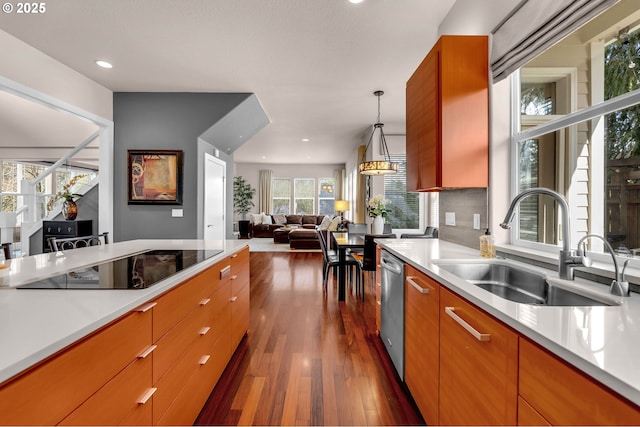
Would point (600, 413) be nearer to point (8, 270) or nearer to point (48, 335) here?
point (48, 335)

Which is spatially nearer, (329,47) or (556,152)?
(556,152)

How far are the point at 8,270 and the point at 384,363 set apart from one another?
2.21 metres

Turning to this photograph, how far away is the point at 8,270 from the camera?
1.35m

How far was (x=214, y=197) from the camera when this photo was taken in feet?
16.0

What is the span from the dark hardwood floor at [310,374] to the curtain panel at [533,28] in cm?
205

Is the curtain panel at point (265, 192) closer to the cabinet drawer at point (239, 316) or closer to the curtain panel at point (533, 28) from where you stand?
the cabinet drawer at point (239, 316)

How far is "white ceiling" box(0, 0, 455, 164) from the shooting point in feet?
7.91

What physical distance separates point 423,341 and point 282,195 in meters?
10.4

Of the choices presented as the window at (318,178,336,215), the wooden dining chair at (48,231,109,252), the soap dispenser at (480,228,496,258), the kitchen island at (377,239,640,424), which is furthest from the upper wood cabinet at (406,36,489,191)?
the window at (318,178,336,215)

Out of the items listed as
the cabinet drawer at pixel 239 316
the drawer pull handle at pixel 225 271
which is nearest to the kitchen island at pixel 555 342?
the drawer pull handle at pixel 225 271

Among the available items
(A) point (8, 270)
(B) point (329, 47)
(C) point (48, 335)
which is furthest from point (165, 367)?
(B) point (329, 47)

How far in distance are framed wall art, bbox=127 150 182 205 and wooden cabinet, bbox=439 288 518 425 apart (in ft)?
13.1

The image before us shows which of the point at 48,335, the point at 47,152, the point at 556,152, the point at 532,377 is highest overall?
the point at 47,152

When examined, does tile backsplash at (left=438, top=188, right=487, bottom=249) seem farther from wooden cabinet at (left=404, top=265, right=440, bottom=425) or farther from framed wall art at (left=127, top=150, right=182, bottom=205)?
framed wall art at (left=127, top=150, right=182, bottom=205)
